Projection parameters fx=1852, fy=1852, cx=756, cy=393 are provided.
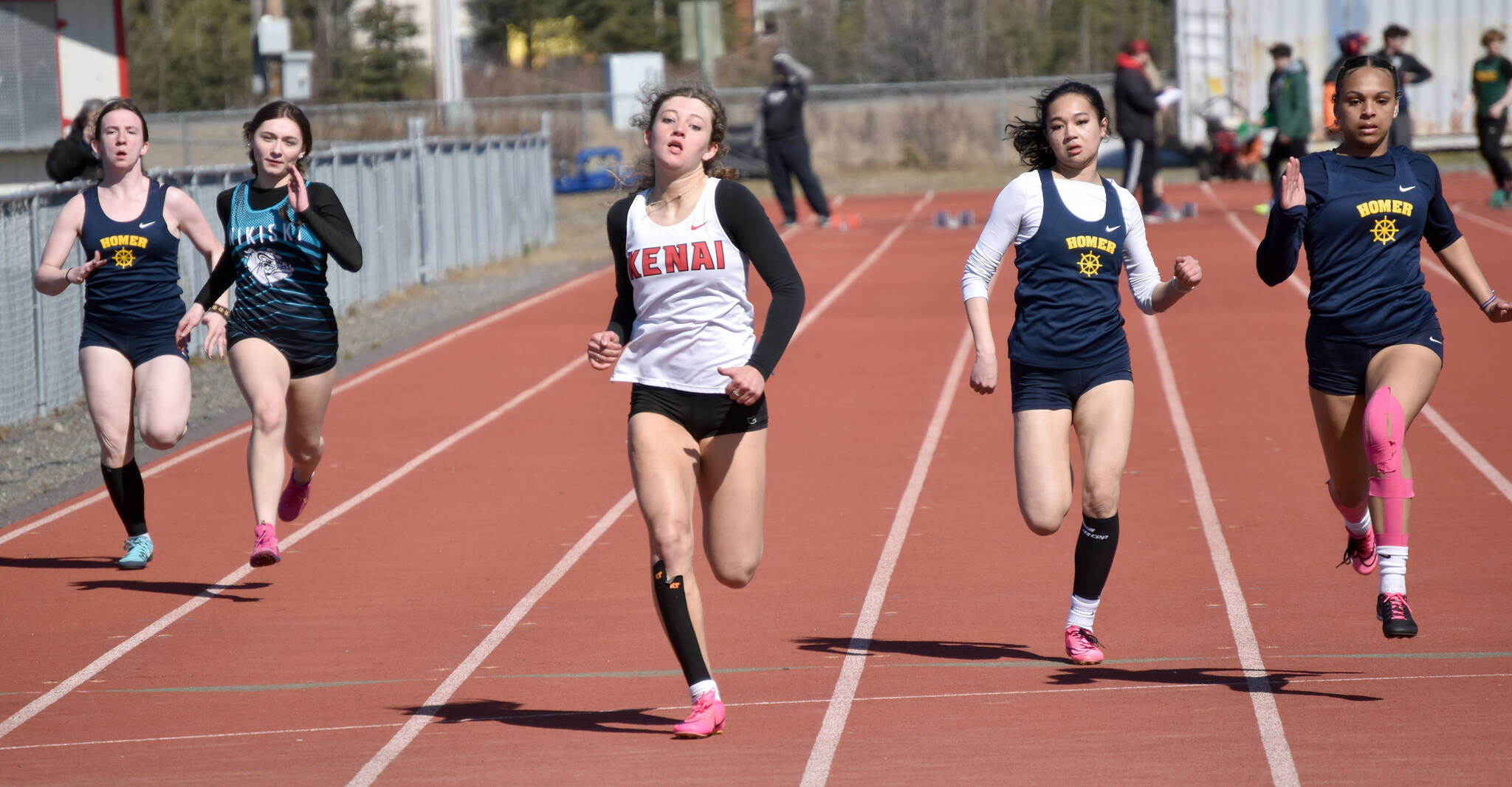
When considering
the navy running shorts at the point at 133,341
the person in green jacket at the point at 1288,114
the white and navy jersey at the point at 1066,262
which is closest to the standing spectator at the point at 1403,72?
the person in green jacket at the point at 1288,114

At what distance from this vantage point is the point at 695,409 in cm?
511

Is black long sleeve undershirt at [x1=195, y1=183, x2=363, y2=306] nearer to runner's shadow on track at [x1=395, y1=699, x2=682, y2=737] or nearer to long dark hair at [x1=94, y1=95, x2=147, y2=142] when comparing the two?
long dark hair at [x1=94, y1=95, x2=147, y2=142]

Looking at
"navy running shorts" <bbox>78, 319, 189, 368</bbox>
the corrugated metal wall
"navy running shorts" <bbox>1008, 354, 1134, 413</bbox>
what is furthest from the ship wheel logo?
the corrugated metal wall

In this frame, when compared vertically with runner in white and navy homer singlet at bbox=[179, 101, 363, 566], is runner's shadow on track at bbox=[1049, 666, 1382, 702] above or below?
below

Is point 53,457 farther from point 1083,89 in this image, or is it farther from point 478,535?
point 1083,89

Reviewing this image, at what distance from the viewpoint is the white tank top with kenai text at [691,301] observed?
511cm

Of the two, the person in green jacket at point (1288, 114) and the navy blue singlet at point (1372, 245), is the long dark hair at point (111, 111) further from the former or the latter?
the person in green jacket at point (1288, 114)

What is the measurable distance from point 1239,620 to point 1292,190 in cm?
169

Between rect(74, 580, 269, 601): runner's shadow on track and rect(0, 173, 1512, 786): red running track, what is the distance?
3 cm

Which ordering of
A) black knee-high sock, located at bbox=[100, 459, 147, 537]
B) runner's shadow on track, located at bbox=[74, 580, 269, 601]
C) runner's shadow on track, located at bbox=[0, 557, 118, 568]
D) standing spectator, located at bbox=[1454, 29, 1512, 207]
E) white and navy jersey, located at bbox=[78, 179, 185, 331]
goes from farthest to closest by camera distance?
standing spectator, located at bbox=[1454, 29, 1512, 207] → runner's shadow on track, located at bbox=[0, 557, 118, 568] → black knee-high sock, located at bbox=[100, 459, 147, 537] → white and navy jersey, located at bbox=[78, 179, 185, 331] → runner's shadow on track, located at bbox=[74, 580, 269, 601]

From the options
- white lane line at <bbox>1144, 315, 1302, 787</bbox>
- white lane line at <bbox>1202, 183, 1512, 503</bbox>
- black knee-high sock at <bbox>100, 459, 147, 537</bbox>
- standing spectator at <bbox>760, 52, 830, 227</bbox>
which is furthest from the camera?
standing spectator at <bbox>760, 52, 830, 227</bbox>

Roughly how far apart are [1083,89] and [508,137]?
19.8 meters

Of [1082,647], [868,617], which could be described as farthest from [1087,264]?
[868,617]

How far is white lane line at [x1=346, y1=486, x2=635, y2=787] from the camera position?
516 centimetres
